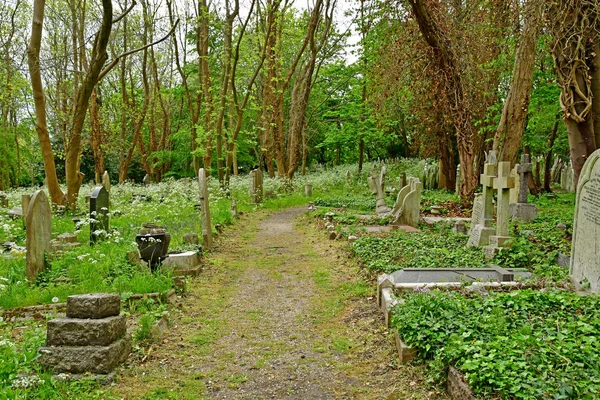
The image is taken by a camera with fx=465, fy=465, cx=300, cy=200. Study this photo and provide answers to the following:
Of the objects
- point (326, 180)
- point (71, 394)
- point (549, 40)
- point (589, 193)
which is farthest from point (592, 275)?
point (326, 180)

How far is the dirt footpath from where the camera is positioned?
155 inches

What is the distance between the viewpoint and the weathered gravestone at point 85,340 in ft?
12.9

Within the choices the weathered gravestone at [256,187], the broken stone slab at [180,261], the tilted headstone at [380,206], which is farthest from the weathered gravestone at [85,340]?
the weathered gravestone at [256,187]

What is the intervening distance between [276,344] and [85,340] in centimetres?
192

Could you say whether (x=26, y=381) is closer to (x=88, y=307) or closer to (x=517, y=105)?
(x=88, y=307)

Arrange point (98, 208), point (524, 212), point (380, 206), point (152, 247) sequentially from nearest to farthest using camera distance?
point (152, 247), point (98, 208), point (524, 212), point (380, 206)

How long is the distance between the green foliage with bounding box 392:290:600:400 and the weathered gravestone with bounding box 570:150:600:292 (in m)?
0.52

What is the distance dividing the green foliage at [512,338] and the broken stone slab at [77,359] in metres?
2.65

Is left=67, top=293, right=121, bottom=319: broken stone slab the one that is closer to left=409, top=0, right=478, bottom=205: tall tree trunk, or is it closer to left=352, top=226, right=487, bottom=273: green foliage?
left=352, top=226, right=487, bottom=273: green foliage

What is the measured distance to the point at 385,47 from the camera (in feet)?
34.6

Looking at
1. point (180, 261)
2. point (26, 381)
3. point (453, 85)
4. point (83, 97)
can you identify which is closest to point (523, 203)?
point (453, 85)

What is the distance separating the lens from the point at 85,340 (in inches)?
159

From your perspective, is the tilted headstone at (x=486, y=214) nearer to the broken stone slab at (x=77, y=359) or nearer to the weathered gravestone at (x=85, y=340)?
the weathered gravestone at (x=85, y=340)

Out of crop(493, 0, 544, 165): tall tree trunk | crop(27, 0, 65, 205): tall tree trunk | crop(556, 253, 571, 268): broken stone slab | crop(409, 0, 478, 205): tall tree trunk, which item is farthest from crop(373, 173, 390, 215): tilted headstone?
crop(27, 0, 65, 205): tall tree trunk
